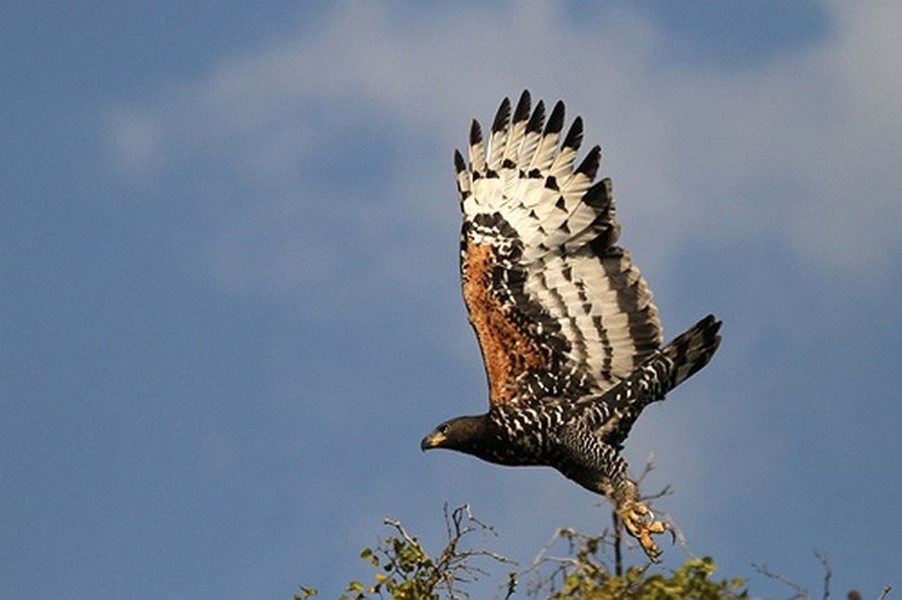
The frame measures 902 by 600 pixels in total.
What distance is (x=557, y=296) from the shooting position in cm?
1362

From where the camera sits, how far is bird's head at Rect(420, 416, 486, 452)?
13711 mm

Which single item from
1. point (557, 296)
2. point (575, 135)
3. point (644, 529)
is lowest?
point (644, 529)

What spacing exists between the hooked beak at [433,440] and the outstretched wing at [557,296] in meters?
0.49

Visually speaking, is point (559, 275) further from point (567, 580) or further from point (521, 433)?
point (567, 580)

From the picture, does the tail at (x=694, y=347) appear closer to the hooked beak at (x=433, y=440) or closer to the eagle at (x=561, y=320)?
the eagle at (x=561, y=320)

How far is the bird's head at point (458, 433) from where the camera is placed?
1371cm

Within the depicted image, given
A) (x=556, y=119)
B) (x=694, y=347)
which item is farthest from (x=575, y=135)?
(x=694, y=347)

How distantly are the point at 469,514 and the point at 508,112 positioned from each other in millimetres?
4555

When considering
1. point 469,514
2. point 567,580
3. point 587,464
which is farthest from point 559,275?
point 567,580

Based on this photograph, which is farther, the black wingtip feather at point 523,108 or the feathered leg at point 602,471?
the black wingtip feather at point 523,108

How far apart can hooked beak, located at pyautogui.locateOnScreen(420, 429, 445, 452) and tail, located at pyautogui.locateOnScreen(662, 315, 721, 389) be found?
1.65m

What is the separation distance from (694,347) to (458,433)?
1.72 m

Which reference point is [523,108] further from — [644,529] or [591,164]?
[644,529]

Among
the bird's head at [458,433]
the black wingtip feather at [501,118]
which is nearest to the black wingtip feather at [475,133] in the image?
the black wingtip feather at [501,118]
